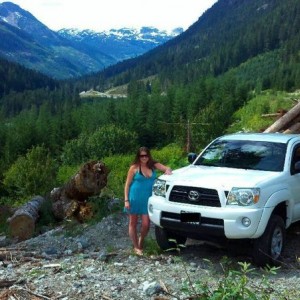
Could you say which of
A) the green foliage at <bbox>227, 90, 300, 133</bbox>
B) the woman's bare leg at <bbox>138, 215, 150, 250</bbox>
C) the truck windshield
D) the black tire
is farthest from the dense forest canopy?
the black tire

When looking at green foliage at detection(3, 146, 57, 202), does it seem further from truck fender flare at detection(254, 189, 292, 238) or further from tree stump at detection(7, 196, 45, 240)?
truck fender flare at detection(254, 189, 292, 238)

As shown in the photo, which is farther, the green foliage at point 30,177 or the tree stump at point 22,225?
the green foliage at point 30,177

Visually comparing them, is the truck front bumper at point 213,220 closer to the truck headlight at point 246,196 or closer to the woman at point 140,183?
the truck headlight at point 246,196

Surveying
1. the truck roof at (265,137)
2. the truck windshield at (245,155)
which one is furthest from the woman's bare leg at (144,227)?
the truck roof at (265,137)

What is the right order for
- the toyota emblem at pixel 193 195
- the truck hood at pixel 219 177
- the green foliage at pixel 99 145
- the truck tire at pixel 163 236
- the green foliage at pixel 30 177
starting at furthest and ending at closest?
the green foliage at pixel 99 145 < the green foliage at pixel 30 177 < the truck tire at pixel 163 236 < the toyota emblem at pixel 193 195 < the truck hood at pixel 219 177

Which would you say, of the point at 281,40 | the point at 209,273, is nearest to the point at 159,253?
the point at 209,273

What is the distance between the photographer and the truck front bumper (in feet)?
23.1

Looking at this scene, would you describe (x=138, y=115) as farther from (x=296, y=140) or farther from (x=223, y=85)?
(x=296, y=140)

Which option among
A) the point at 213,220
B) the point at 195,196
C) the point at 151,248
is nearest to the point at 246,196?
the point at 213,220

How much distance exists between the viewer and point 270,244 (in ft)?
24.1

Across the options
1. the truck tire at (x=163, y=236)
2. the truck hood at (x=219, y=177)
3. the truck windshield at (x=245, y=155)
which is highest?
the truck windshield at (x=245, y=155)

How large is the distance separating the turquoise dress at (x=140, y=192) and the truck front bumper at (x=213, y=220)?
76cm

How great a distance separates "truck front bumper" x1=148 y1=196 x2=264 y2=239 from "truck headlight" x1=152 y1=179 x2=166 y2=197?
317mm

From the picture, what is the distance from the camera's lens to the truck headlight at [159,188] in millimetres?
7863
